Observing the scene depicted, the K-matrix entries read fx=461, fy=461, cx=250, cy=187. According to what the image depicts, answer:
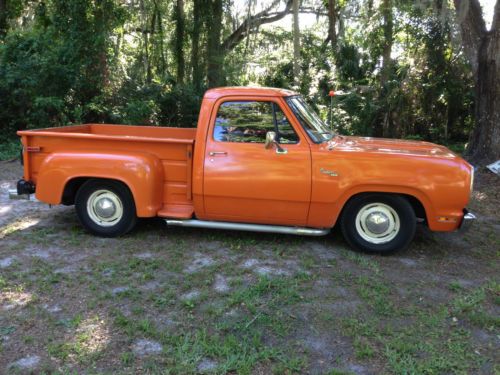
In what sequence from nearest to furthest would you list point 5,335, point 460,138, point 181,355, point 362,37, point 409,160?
point 181,355 < point 5,335 < point 409,160 < point 460,138 < point 362,37

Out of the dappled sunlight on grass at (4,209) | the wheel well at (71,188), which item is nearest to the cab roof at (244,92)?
the wheel well at (71,188)

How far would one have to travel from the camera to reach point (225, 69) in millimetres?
14641

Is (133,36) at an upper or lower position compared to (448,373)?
upper

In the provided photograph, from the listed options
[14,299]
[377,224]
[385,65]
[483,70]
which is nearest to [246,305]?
[377,224]

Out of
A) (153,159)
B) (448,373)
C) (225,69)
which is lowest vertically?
(448,373)

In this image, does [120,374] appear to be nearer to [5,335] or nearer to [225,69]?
[5,335]

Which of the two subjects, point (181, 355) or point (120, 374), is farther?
point (181, 355)

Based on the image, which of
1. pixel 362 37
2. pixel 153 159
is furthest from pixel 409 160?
pixel 362 37

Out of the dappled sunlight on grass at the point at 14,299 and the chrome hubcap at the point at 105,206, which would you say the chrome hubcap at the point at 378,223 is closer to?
the chrome hubcap at the point at 105,206

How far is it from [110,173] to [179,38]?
1114 cm

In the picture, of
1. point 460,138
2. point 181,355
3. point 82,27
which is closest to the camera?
point 181,355

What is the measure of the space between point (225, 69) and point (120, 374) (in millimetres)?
12603

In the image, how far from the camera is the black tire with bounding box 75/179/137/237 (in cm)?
552

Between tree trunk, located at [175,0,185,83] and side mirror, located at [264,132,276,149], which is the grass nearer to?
side mirror, located at [264,132,276,149]
